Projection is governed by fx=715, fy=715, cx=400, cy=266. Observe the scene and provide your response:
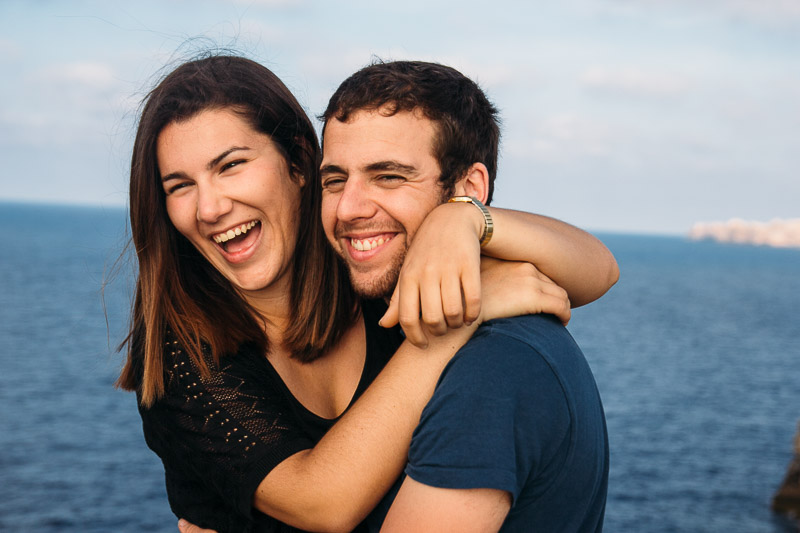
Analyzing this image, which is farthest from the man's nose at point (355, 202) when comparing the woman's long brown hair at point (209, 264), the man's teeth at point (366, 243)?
the woman's long brown hair at point (209, 264)

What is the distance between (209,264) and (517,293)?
188 centimetres

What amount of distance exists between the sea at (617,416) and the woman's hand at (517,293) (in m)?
1.98

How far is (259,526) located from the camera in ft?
9.87

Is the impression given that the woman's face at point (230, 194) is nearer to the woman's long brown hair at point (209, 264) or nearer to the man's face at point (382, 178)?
the woman's long brown hair at point (209, 264)

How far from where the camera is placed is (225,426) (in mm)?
2809

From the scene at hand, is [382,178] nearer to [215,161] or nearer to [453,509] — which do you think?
[215,161]

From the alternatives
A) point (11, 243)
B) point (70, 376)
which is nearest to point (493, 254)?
A: point (70, 376)

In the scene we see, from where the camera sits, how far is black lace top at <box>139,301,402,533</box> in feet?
9.01

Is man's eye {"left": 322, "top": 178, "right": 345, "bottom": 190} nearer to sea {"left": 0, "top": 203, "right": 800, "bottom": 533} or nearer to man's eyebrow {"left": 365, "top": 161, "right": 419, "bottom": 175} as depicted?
man's eyebrow {"left": 365, "top": 161, "right": 419, "bottom": 175}

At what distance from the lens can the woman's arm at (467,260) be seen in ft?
7.09

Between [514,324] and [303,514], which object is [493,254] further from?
[303,514]

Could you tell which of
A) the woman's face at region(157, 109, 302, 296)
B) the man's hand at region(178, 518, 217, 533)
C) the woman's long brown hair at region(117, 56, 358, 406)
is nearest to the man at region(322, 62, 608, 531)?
the woman's face at region(157, 109, 302, 296)

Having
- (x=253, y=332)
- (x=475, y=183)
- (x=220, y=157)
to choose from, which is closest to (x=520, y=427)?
(x=475, y=183)

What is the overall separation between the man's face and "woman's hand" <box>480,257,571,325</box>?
0.42 metres
